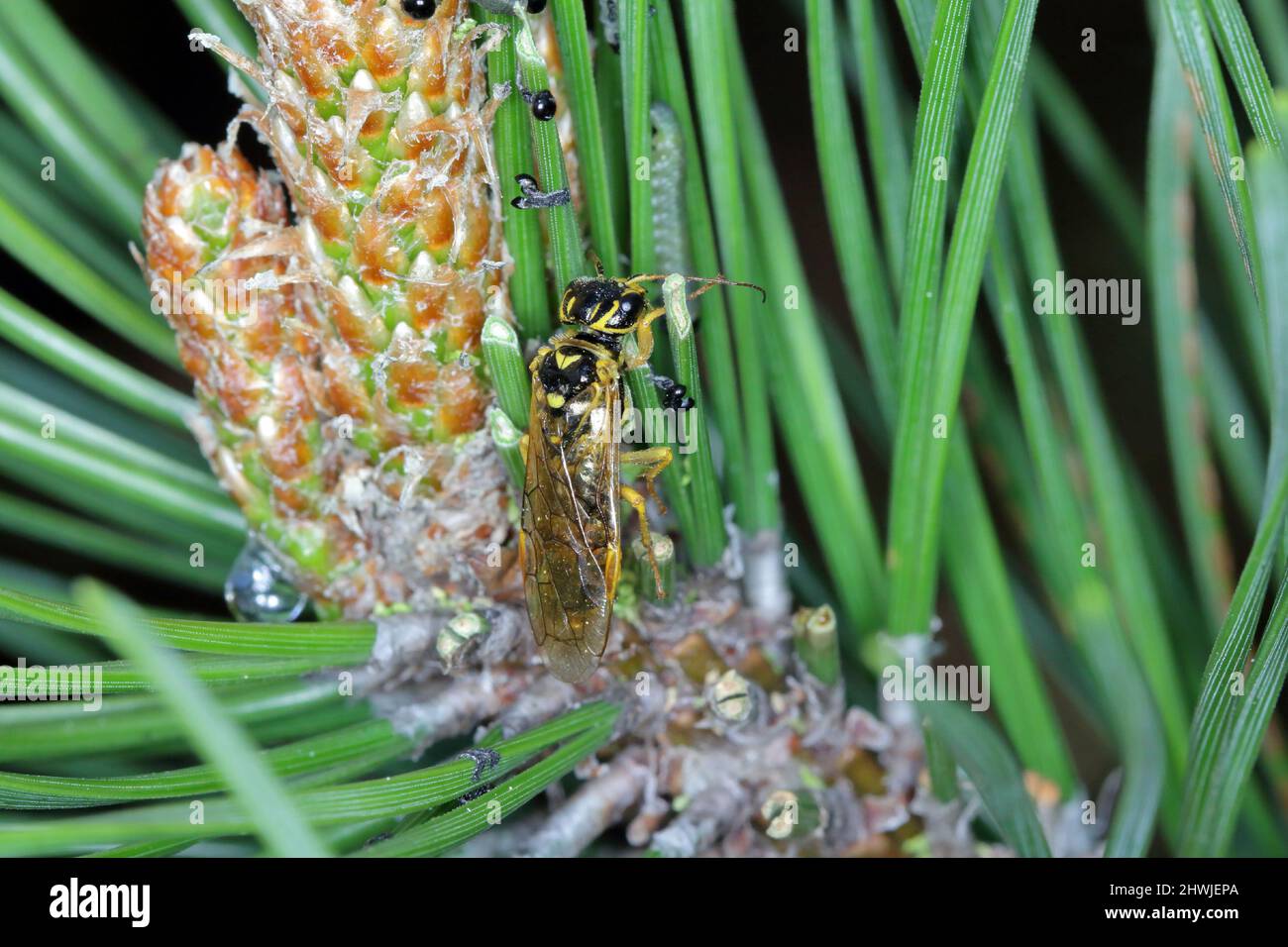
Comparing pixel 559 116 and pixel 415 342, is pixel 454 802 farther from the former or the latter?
pixel 559 116

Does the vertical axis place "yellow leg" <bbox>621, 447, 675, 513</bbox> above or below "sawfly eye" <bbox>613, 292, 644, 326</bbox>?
below

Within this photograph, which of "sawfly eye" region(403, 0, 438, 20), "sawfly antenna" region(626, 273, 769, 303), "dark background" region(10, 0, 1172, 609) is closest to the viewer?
"sawfly eye" region(403, 0, 438, 20)

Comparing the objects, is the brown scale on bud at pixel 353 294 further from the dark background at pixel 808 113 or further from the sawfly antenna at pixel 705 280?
the dark background at pixel 808 113

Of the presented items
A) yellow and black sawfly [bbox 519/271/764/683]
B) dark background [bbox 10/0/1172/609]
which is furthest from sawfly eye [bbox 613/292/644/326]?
dark background [bbox 10/0/1172/609]

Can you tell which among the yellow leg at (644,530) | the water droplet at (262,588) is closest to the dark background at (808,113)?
the water droplet at (262,588)

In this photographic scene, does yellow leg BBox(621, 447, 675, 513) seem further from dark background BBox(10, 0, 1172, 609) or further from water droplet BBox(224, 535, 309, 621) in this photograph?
dark background BBox(10, 0, 1172, 609)
